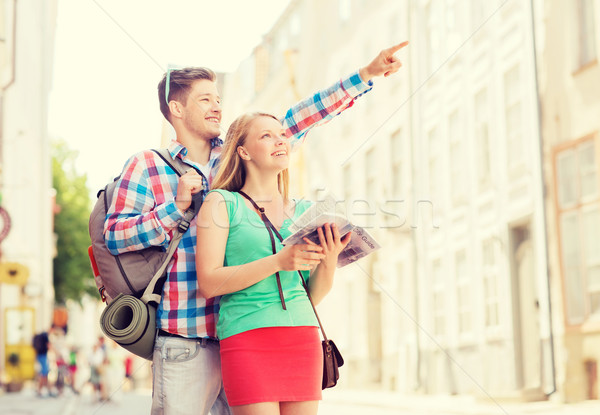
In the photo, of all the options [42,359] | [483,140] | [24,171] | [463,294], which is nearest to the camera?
[483,140]

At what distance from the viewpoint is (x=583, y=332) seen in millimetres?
9891

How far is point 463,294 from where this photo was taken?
14086 mm

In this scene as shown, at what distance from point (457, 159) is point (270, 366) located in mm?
12539

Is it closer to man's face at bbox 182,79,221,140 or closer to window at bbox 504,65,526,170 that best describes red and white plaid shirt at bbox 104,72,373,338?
man's face at bbox 182,79,221,140

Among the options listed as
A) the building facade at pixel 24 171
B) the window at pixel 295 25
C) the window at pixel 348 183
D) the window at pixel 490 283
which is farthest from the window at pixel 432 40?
the window at pixel 295 25

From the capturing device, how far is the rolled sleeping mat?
228cm

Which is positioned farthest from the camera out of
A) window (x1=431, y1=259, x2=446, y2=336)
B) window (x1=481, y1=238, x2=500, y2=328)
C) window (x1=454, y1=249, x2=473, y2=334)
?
window (x1=431, y1=259, x2=446, y2=336)

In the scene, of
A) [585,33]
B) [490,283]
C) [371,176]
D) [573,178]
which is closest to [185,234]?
[573,178]

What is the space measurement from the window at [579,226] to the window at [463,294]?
11.0 ft

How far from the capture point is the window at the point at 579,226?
9906mm

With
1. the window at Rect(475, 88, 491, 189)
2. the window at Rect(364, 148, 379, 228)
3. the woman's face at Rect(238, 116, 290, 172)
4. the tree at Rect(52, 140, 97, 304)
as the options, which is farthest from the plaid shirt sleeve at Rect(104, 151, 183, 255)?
the tree at Rect(52, 140, 97, 304)

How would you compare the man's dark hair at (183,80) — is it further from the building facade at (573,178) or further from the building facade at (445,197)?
the building facade at (573,178)

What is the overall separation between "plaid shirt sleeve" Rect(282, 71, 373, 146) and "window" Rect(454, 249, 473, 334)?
37.1 feet

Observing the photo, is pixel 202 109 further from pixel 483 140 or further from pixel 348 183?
pixel 348 183
